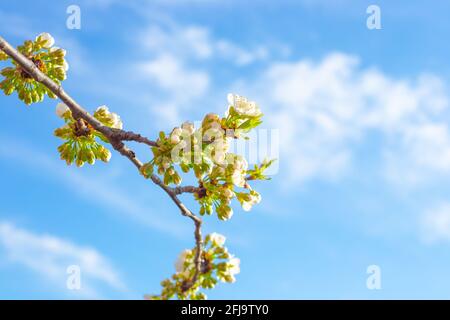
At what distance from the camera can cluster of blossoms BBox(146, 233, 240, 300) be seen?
27.1 feet

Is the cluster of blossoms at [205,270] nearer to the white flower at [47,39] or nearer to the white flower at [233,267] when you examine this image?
the white flower at [233,267]

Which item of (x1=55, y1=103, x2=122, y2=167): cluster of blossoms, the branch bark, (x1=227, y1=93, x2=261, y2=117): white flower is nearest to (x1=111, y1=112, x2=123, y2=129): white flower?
(x1=55, y1=103, x2=122, y2=167): cluster of blossoms

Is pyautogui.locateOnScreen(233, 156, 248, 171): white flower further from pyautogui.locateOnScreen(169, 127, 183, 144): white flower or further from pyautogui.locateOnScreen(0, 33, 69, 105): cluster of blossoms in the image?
pyautogui.locateOnScreen(0, 33, 69, 105): cluster of blossoms

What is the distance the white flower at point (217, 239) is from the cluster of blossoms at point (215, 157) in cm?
177

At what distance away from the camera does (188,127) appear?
614 cm

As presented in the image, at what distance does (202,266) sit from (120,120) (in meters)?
2.54

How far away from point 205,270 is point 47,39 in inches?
160

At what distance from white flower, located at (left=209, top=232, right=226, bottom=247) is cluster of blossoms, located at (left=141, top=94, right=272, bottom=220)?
1.77 m

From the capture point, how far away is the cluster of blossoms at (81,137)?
282 inches

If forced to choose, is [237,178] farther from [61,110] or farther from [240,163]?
[61,110]

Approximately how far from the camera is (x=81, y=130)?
7.12 m

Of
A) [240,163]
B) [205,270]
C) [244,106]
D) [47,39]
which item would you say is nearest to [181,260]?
[205,270]

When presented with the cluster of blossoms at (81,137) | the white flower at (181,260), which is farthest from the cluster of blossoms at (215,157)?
the white flower at (181,260)
